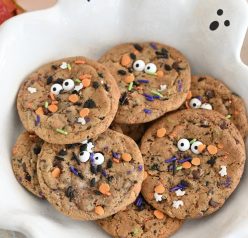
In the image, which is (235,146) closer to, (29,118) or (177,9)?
(177,9)

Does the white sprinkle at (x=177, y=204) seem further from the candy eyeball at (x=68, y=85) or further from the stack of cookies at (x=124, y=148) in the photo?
the candy eyeball at (x=68, y=85)

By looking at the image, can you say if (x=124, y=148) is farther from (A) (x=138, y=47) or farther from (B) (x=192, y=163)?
(A) (x=138, y=47)

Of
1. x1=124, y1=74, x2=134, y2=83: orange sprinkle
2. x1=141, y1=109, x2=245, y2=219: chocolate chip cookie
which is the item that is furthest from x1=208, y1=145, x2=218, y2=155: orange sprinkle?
x1=124, y1=74, x2=134, y2=83: orange sprinkle

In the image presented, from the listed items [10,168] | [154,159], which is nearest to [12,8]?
[10,168]

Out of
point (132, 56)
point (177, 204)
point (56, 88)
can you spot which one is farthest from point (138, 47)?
point (177, 204)

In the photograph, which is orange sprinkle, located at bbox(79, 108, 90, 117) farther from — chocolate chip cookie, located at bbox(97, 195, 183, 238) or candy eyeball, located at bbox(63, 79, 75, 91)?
chocolate chip cookie, located at bbox(97, 195, 183, 238)
